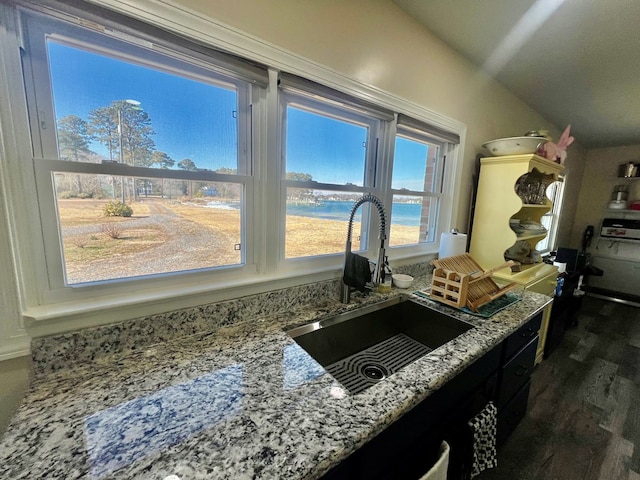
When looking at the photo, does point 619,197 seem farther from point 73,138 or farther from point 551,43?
point 73,138

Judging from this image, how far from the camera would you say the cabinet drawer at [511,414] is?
4.49 ft

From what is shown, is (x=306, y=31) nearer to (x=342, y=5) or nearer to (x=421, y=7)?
(x=342, y=5)

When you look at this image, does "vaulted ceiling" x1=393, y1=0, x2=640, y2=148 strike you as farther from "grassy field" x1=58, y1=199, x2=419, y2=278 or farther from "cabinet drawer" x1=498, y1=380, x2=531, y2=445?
"cabinet drawer" x1=498, y1=380, x2=531, y2=445

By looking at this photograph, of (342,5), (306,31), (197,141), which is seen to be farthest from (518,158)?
(197,141)

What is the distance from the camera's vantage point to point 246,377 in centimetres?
77

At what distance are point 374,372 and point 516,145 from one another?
1.96 meters

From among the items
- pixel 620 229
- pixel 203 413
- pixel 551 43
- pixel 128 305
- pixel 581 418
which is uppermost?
pixel 551 43

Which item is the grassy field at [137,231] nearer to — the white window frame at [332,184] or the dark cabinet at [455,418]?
the white window frame at [332,184]

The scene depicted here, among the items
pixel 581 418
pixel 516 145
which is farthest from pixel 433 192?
pixel 581 418

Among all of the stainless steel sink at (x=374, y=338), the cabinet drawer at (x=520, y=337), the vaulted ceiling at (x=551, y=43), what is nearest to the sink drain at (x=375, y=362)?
the stainless steel sink at (x=374, y=338)

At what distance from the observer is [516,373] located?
1359mm

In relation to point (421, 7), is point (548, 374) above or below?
below

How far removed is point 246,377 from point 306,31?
54.5 inches

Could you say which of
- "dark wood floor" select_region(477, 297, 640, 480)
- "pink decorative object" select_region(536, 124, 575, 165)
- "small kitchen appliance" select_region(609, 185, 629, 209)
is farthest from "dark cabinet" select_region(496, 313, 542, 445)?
"small kitchen appliance" select_region(609, 185, 629, 209)
